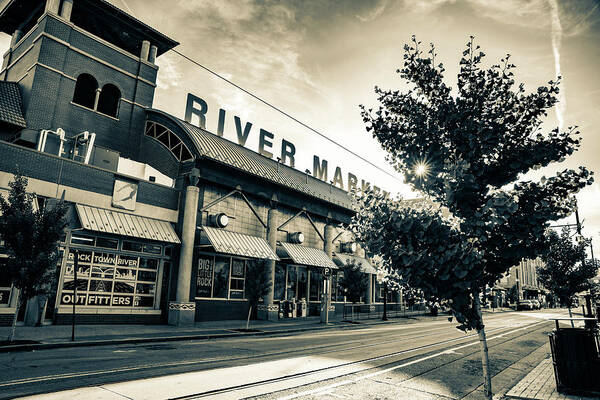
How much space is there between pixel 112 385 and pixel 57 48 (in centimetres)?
1957

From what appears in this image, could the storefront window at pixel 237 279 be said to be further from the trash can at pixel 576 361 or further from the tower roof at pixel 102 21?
the trash can at pixel 576 361

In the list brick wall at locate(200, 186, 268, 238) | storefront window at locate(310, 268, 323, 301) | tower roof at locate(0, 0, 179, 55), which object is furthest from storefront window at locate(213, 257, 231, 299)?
tower roof at locate(0, 0, 179, 55)

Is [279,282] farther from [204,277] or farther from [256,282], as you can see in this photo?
[256,282]

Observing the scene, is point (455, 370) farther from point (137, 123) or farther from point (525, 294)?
point (525, 294)

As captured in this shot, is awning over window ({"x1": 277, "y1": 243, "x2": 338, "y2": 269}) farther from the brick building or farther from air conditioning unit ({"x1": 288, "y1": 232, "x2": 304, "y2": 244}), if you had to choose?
air conditioning unit ({"x1": 288, "y1": 232, "x2": 304, "y2": 244})

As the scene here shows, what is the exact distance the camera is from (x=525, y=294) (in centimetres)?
8656

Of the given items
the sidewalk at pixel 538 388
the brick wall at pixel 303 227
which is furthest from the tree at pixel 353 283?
the sidewalk at pixel 538 388

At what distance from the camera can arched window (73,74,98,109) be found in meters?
21.4

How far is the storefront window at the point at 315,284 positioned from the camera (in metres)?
29.5

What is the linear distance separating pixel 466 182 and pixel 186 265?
16626mm

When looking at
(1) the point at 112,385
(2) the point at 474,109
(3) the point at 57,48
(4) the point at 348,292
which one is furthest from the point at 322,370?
(3) the point at 57,48

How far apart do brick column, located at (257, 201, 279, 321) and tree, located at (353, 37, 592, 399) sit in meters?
17.6

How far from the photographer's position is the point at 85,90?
853 inches

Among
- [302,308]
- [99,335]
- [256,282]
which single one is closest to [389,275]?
[99,335]
